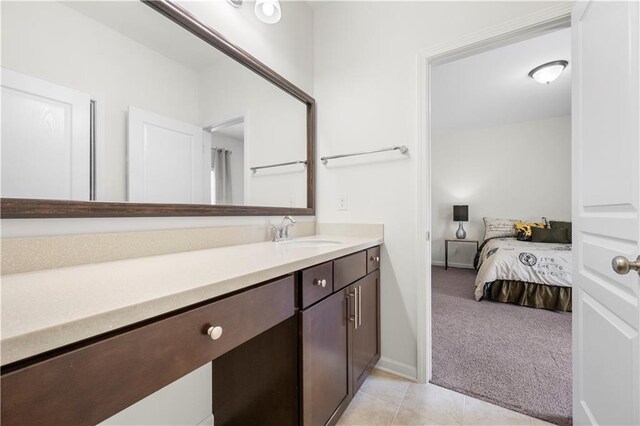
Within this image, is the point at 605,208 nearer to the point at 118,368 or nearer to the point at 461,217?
the point at 118,368

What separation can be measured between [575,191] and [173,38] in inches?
73.6

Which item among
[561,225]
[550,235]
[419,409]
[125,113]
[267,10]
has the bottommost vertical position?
[419,409]

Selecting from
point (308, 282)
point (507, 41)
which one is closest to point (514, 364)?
point (308, 282)

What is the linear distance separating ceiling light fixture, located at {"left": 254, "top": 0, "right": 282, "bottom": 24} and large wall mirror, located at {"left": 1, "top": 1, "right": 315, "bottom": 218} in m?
0.23

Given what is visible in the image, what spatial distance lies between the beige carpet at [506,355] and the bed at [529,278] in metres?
0.10

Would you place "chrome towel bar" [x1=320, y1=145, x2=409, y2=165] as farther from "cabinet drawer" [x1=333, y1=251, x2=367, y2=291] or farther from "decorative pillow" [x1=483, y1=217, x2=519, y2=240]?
"decorative pillow" [x1=483, y1=217, x2=519, y2=240]

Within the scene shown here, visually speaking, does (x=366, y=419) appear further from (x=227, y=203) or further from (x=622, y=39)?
(x=622, y=39)

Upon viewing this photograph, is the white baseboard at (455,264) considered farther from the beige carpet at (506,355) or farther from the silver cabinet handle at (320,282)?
the silver cabinet handle at (320,282)

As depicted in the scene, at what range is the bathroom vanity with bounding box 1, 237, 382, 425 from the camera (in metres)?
0.42

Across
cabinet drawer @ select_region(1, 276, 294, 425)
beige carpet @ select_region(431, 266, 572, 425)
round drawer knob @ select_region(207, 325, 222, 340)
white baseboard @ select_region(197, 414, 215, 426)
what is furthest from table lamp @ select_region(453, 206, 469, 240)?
round drawer knob @ select_region(207, 325, 222, 340)

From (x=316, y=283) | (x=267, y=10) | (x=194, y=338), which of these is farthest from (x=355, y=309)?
(x=267, y=10)

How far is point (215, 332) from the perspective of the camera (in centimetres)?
65

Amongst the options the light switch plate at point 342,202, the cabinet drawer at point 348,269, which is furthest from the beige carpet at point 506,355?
the light switch plate at point 342,202

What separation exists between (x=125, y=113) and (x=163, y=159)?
21 cm
